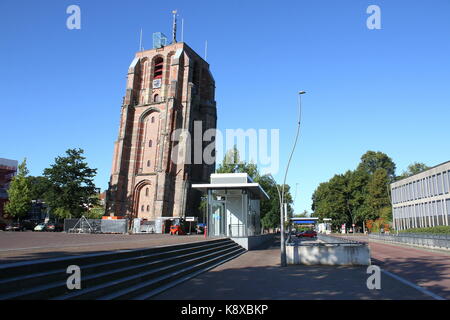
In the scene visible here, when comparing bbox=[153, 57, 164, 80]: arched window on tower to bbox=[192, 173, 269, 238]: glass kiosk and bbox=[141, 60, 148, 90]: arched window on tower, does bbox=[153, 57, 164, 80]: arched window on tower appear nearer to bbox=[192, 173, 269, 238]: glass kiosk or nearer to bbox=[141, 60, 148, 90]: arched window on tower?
bbox=[141, 60, 148, 90]: arched window on tower

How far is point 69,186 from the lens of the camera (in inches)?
1967

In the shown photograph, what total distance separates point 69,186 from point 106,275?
47.3m

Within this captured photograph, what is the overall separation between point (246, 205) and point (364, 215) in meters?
50.2

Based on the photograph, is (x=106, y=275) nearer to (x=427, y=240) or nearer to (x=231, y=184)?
(x=231, y=184)

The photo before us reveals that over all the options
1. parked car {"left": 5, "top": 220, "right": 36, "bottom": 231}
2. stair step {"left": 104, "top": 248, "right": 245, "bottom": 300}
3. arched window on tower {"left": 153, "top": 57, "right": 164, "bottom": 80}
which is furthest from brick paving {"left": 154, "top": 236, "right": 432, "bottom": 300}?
arched window on tower {"left": 153, "top": 57, "right": 164, "bottom": 80}

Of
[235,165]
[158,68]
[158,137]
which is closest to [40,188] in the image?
[158,137]

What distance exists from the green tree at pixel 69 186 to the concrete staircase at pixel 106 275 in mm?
42629

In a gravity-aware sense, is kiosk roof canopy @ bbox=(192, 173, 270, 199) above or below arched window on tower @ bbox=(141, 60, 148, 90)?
below

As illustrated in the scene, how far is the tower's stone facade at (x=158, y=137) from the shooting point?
167 feet

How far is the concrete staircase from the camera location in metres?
5.84

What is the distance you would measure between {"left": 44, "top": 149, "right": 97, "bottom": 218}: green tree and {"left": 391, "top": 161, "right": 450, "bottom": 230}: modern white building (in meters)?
47.7

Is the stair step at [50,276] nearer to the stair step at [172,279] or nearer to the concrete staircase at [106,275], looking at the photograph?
the concrete staircase at [106,275]
